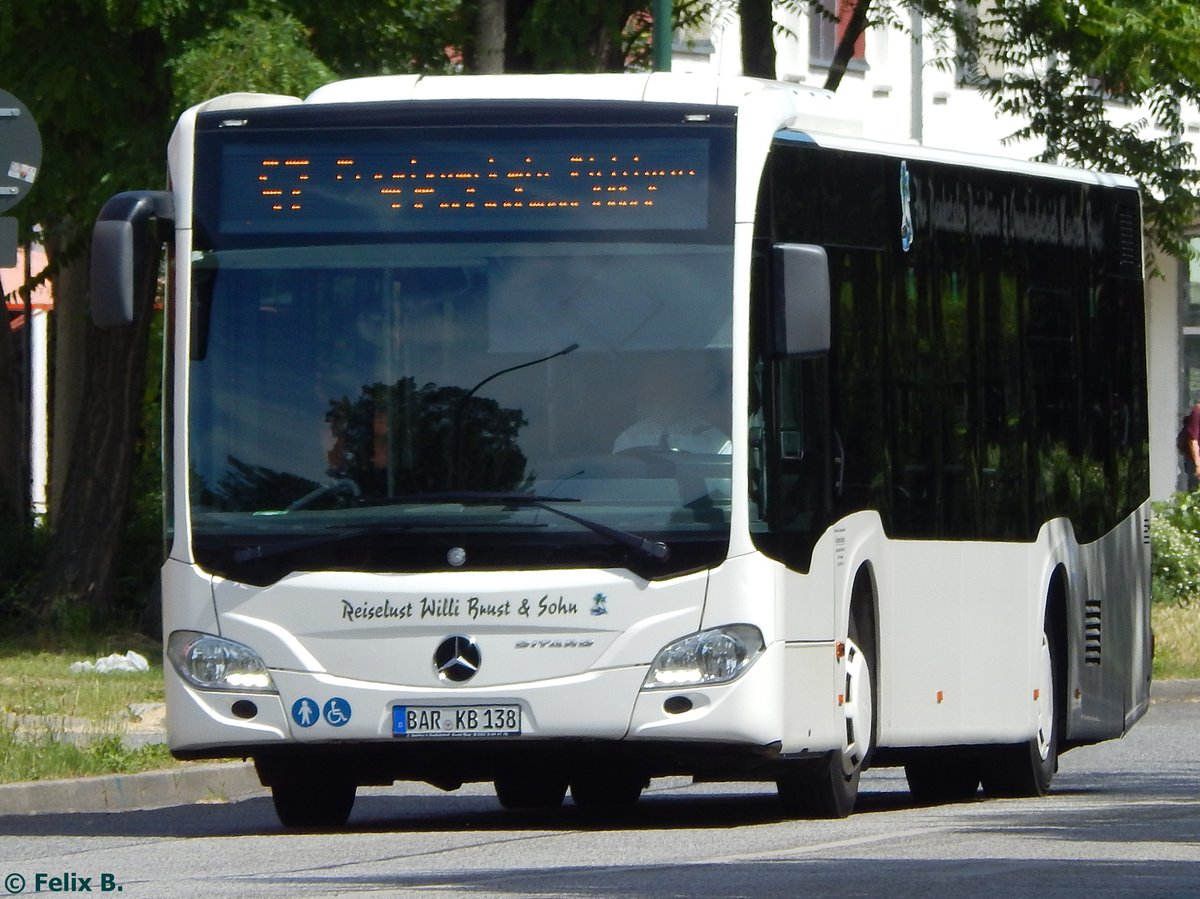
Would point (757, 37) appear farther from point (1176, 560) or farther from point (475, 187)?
point (475, 187)

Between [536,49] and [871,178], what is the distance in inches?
356

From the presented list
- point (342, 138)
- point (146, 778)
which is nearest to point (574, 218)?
point (342, 138)

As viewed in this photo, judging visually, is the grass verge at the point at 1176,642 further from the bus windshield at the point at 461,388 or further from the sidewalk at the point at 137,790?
the bus windshield at the point at 461,388

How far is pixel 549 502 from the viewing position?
10.9 m

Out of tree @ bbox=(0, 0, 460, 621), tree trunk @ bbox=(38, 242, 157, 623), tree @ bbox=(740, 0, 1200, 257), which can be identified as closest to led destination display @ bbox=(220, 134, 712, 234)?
tree @ bbox=(0, 0, 460, 621)

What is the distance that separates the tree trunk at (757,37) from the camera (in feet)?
75.6

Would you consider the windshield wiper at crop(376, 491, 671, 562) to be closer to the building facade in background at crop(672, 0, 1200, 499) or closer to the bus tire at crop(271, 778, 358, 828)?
the bus tire at crop(271, 778, 358, 828)

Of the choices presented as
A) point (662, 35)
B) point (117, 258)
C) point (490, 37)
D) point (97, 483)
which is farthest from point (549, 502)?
point (97, 483)

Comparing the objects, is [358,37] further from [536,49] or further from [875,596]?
[875,596]

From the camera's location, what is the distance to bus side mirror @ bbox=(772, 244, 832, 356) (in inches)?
434

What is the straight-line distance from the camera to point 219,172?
11.4 meters

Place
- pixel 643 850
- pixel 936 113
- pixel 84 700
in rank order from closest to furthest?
pixel 643 850 < pixel 84 700 < pixel 936 113

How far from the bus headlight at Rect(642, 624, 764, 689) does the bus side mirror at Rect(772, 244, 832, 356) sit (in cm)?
106

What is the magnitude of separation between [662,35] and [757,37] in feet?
11.9
